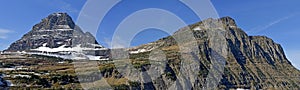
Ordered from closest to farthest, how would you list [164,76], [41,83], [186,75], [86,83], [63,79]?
[86,83] → [41,83] → [63,79] → [164,76] → [186,75]

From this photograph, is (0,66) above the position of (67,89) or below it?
above

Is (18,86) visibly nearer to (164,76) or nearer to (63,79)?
(63,79)

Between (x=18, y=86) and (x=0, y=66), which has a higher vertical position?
(x=0, y=66)

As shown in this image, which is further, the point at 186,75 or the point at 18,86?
the point at 186,75

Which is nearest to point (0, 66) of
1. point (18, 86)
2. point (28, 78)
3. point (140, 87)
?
point (28, 78)

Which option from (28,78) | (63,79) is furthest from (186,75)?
(28,78)

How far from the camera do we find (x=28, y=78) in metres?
142

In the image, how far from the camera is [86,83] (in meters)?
121

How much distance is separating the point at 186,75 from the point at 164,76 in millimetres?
26562

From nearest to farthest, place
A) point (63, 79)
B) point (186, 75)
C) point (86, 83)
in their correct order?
point (86, 83) < point (63, 79) < point (186, 75)

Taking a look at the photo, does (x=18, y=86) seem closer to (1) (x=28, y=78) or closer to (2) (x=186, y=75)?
(1) (x=28, y=78)

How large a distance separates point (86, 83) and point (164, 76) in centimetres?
4677

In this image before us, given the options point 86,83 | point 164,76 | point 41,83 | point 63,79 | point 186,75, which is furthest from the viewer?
point 186,75

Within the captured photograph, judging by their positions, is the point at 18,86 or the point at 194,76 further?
the point at 194,76
